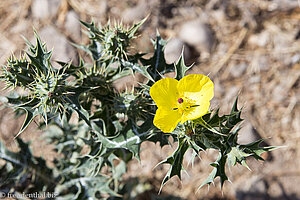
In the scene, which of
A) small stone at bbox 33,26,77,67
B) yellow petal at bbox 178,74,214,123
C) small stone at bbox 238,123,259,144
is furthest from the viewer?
small stone at bbox 33,26,77,67

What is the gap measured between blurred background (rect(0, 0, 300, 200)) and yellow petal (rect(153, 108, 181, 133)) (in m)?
1.67

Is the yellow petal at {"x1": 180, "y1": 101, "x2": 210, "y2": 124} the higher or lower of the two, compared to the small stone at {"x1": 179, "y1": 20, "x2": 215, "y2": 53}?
lower

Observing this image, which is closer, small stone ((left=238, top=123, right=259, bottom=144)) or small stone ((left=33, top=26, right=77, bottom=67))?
small stone ((left=238, top=123, right=259, bottom=144))

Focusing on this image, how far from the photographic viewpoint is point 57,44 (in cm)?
323

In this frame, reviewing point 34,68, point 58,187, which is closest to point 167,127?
point 34,68

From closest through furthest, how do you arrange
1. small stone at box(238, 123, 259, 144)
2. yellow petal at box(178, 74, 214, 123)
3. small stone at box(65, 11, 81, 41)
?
yellow petal at box(178, 74, 214, 123) → small stone at box(238, 123, 259, 144) → small stone at box(65, 11, 81, 41)

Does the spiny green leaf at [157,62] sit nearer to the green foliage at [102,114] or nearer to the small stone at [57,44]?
the green foliage at [102,114]

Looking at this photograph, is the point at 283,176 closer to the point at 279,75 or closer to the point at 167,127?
the point at 279,75

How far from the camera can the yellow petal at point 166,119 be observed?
4.32 ft

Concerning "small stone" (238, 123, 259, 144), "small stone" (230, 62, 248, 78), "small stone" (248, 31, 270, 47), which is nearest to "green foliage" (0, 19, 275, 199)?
"small stone" (238, 123, 259, 144)

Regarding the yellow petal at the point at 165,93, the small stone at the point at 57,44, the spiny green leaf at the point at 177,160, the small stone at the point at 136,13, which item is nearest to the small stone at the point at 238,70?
the small stone at the point at 136,13

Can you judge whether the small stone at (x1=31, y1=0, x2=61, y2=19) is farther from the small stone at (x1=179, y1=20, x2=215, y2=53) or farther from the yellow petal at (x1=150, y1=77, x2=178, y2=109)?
the yellow petal at (x1=150, y1=77, x2=178, y2=109)

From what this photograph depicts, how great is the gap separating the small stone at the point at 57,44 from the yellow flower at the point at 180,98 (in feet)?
6.73

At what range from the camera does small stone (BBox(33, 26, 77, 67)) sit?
3.20m
